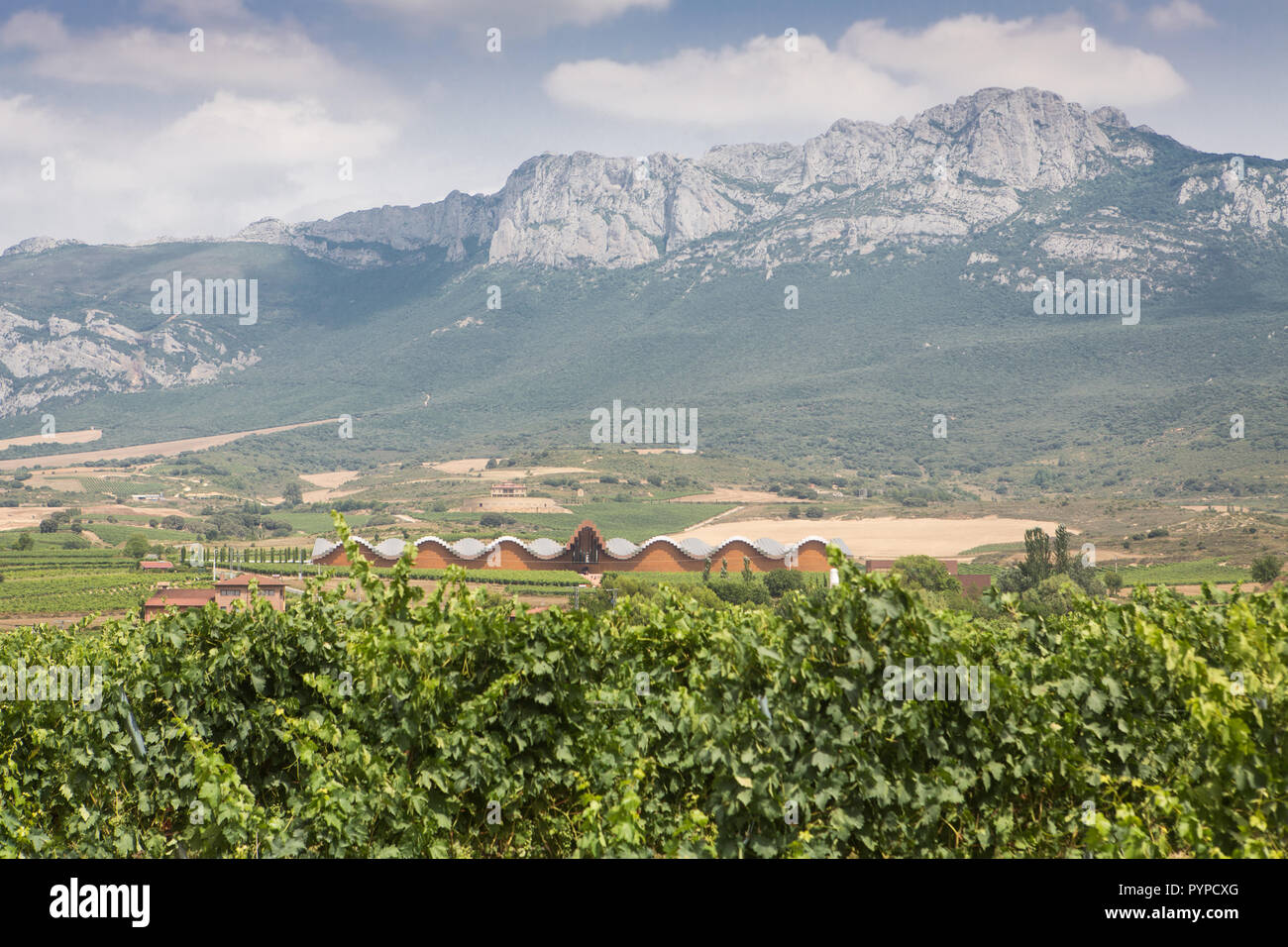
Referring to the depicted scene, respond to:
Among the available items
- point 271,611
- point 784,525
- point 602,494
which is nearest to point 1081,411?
Result: point 784,525

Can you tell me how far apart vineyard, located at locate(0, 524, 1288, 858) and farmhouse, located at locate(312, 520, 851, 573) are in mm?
86138

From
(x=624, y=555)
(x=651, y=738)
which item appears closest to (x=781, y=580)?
(x=624, y=555)

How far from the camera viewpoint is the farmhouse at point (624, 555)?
99.0 metres

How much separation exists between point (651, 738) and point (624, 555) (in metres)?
90.4

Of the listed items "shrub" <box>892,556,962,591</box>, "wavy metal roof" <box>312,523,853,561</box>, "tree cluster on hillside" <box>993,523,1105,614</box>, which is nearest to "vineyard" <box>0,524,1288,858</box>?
"shrub" <box>892,556,962,591</box>

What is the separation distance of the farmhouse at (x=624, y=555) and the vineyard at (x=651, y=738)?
86.1 m

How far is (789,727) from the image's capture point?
769cm

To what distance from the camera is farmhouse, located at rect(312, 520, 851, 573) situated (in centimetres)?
9900

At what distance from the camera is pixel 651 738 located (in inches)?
401

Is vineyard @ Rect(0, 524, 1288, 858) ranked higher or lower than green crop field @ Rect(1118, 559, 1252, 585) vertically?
higher

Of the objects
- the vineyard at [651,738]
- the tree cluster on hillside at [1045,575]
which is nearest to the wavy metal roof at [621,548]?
the tree cluster on hillside at [1045,575]

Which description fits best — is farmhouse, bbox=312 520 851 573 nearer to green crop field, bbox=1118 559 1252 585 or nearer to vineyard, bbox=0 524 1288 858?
green crop field, bbox=1118 559 1252 585

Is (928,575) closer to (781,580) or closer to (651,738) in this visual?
(781,580)
